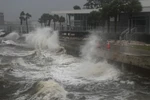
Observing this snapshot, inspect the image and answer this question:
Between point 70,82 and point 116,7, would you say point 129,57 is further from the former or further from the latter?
point 116,7

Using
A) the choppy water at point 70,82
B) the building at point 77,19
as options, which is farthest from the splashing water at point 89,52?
the building at point 77,19

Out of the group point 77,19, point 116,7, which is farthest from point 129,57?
point 77,19

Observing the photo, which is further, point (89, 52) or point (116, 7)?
point (116, 7)

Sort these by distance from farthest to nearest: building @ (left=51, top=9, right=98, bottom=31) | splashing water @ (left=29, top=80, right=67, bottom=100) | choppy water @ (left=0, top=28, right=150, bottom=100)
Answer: building @ (left=51, top=9, right=98, bottom=31) < choppy water @ (left=0, top=28, right=150, bottom=100) < splashing water @ (left=29, top=80, right=67, bottom=100)

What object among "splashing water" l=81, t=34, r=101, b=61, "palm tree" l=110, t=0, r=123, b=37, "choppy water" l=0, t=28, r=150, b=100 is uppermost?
"palm tree" l=110, t=0, r=123, b=37

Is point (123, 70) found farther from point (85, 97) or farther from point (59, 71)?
point (85, 97)

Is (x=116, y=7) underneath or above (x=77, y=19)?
above

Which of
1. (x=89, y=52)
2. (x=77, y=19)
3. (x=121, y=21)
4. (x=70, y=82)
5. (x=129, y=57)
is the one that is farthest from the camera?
(x=77, y=19)

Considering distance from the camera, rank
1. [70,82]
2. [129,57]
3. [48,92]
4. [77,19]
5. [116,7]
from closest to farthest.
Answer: [48,92] < [70,82] < [129,57] < [116,7] < [77,19]

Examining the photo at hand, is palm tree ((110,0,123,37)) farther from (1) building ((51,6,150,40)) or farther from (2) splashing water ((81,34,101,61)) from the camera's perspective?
(2) splashing water ((81,34,101,61))

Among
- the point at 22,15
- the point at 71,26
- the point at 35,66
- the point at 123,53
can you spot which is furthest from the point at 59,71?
the point at 22,15

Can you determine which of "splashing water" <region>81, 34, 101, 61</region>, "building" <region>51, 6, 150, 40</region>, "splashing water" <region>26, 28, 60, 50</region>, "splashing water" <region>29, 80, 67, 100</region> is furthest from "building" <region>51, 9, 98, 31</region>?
"splashing water" <region>29, 80, 67, 100</region>

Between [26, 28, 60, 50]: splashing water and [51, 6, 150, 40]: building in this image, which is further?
[26, 28, 60, 50]: splashing water

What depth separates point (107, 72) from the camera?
A: 20703 millimetres
